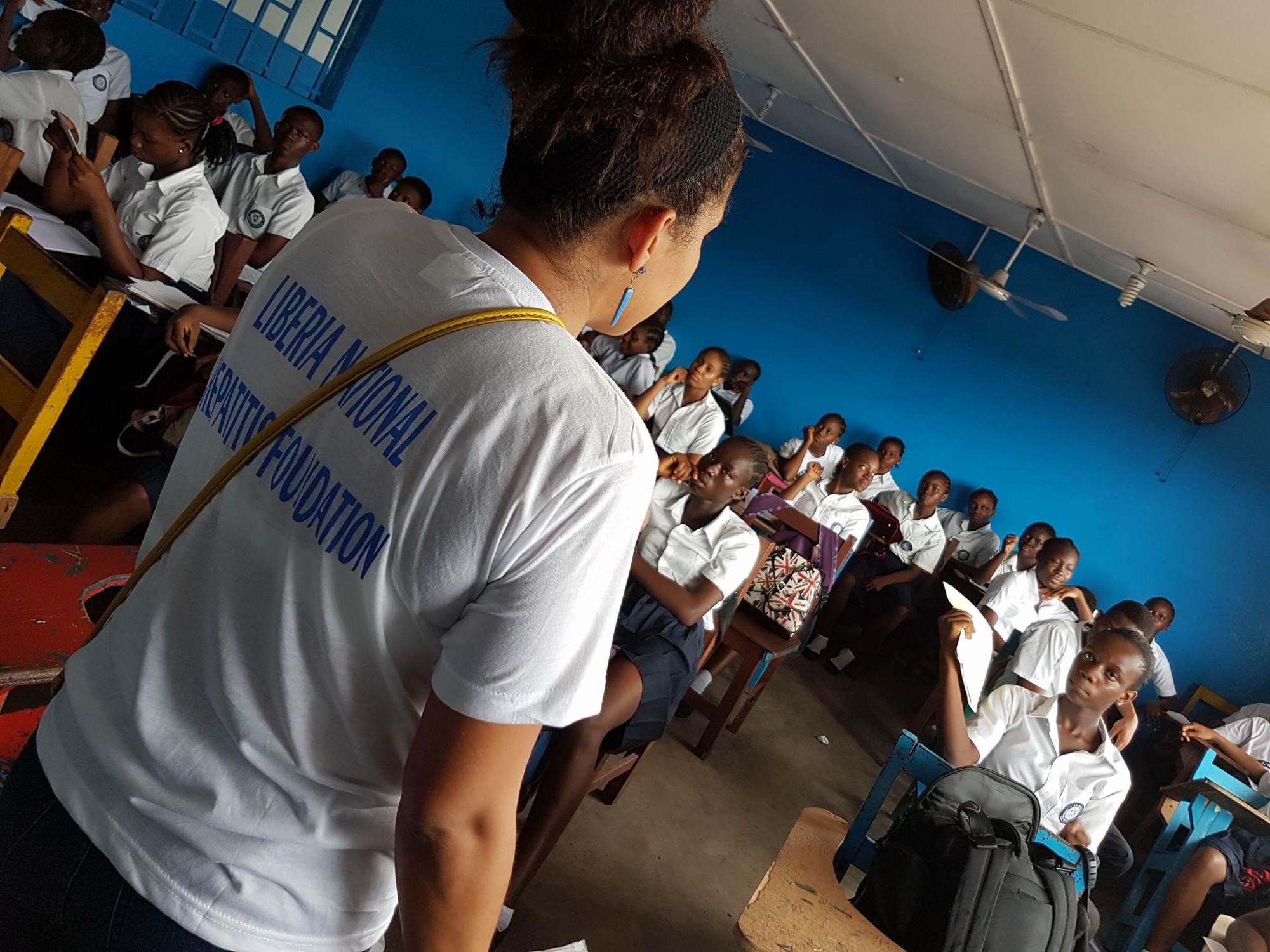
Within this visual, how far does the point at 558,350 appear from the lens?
628 mm

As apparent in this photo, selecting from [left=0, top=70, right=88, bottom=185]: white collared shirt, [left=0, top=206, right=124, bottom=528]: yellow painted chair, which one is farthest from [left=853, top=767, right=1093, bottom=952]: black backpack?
[left=0, top=70, right=88, bottom=185]: white collared shirt

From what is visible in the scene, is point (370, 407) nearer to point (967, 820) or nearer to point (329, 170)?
point (967, 820)

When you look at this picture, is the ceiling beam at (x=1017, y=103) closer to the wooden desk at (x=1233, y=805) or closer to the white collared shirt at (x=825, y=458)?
the white collared shirt at (x=825, y=458)

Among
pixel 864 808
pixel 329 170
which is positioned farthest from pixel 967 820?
pixel 329 170

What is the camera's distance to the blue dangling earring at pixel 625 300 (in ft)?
2.52

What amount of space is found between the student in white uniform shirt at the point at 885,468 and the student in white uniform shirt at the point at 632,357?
184 cm

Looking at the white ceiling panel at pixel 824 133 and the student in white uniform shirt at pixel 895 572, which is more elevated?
the white ceiling panel at pixel 824 133

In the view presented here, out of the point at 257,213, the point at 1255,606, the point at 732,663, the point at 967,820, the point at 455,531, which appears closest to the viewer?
the point at 455,531

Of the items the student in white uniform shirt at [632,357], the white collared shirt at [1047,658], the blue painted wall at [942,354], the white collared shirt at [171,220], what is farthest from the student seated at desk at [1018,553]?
the white collared shirt at [171,220]

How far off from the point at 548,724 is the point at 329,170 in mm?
5408

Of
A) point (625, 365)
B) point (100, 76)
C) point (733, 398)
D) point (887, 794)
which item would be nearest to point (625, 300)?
point (887, 794)

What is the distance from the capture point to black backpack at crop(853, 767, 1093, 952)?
1854mm

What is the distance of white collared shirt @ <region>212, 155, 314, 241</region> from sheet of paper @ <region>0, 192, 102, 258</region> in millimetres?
1410

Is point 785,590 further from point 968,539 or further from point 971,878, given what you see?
point 968,539
